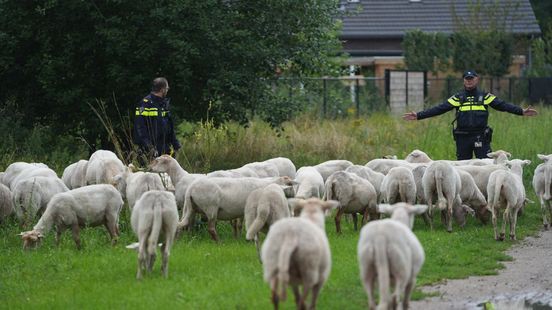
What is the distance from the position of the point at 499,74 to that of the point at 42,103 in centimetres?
3012

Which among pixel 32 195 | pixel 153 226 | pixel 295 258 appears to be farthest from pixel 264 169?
pixel 295 258

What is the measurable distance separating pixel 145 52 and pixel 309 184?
20.6ft

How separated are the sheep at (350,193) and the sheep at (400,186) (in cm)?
30

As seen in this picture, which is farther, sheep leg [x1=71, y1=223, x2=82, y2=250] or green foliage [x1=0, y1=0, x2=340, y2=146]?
green foliage [x1=0, y1=0, x2=340, y2=146]

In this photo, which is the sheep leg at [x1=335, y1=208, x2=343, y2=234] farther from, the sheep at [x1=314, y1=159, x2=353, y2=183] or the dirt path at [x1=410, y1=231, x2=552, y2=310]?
the dirt path at [x1=410, y1=231, x2=552, y2=310]

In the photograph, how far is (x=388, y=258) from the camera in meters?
9.83

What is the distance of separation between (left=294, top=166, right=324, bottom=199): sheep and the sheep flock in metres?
0.03

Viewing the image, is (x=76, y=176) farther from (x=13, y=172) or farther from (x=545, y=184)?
(x=545, y=184)

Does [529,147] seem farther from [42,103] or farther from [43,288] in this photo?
[43,288]

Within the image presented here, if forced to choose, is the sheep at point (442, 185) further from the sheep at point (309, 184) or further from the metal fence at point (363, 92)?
the metal fence at point (363, 92)

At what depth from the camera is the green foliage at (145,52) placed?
22109mm

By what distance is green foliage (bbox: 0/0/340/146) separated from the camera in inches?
870

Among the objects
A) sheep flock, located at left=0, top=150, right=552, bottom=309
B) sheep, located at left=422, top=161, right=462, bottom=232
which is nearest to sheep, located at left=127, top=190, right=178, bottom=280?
sheep flock, located at left=0, top=150, right=552, bottom=309

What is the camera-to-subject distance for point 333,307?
1135 cm
